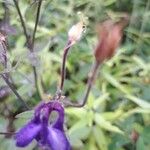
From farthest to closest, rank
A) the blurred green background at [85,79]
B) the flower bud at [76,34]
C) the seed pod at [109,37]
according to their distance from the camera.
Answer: the blurred green background at [85,79], the flower bud at [76,34], the seed pod at [109,37]

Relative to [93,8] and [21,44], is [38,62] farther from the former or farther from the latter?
[93,8]

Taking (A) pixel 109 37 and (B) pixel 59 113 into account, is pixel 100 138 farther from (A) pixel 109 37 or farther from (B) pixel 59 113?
(A) pixel 109 37

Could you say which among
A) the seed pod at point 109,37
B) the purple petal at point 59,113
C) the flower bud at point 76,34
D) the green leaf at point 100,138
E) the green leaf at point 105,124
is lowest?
the green leaf at point 100,138

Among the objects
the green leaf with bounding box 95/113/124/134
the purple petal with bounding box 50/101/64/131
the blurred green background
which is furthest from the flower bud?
the green leaf with bounding box 95/113/124/134

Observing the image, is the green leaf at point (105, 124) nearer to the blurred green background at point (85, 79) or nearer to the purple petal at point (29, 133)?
the blurred green background at point (85, 79)

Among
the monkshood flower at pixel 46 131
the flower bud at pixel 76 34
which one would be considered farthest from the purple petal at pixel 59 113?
the flower bud at pixel 76 34

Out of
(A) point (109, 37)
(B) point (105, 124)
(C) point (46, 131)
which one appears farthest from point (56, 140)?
(B) point (105, 124)

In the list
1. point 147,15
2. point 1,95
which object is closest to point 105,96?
point 1,95
